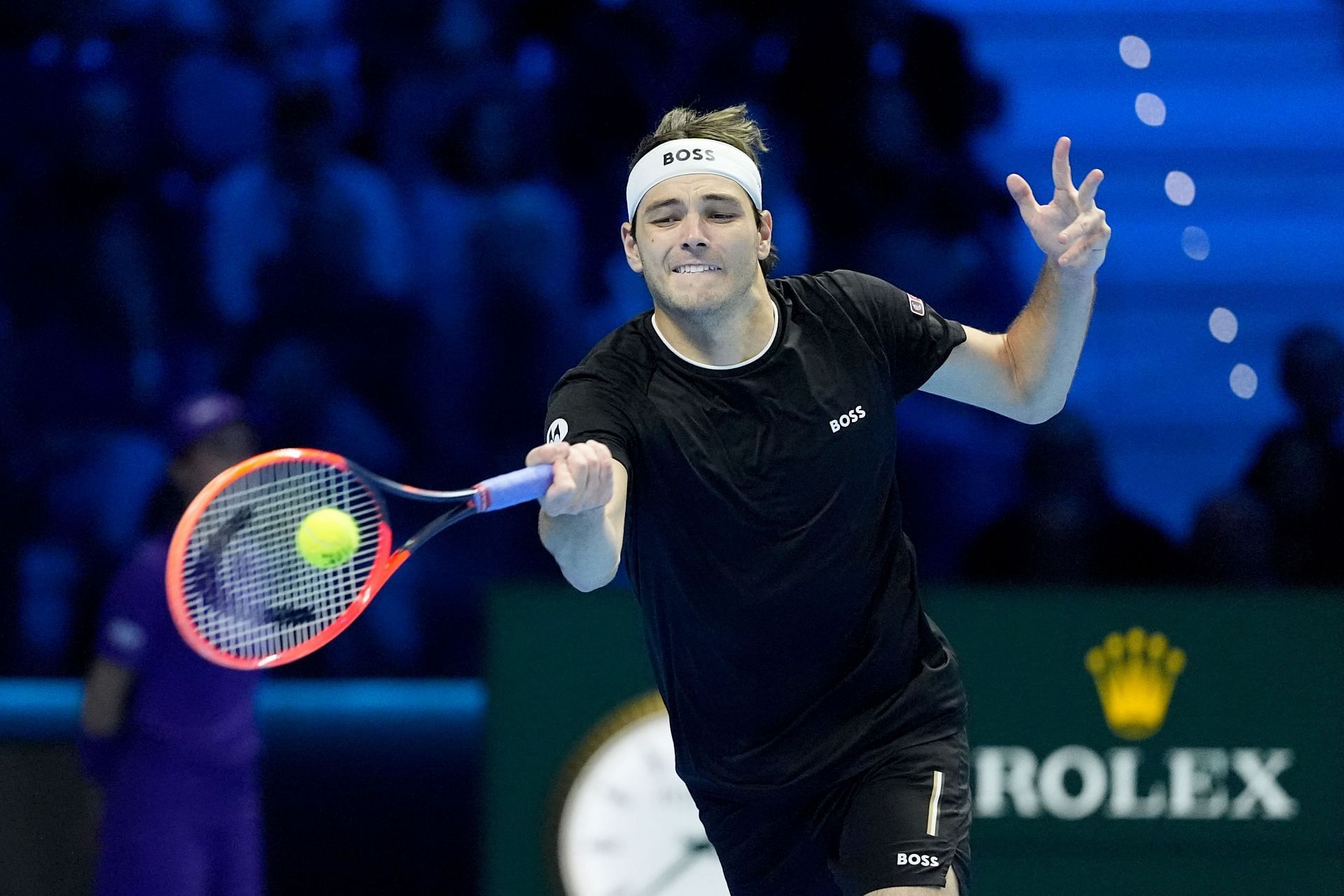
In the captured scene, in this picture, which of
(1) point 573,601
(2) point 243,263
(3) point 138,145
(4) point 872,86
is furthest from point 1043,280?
(3) point 138,145

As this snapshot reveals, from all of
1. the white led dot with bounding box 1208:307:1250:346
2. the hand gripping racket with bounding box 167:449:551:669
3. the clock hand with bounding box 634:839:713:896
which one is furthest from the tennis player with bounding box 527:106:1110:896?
the white led dot with bounding box 1208:307:1250:346

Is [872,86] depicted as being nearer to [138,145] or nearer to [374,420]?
[374,420]

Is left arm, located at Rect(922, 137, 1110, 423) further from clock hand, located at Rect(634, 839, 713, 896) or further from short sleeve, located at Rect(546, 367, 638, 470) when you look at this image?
clock hand, located at Rect(634, 839, 713, 896)

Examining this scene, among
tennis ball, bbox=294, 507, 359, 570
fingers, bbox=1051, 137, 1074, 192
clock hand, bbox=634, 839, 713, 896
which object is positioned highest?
fingers, bbox=1051, 137, 1074, 192

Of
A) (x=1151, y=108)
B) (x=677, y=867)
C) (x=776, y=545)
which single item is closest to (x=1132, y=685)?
(x=677, y=867)

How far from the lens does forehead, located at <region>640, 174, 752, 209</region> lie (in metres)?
3.19

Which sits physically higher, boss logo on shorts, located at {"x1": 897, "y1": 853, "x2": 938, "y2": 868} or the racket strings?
the racket strings

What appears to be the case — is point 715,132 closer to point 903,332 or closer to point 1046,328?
point 903,332

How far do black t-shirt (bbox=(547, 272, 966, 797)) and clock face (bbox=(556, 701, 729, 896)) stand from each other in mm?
1316

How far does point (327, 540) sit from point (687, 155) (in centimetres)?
99

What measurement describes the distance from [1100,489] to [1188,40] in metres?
1.73

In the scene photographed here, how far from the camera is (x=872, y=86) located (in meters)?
6.28

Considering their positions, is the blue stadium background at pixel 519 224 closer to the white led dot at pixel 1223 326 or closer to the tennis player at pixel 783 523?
the white led dot at pixel 1223 326

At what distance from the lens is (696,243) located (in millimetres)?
3123
